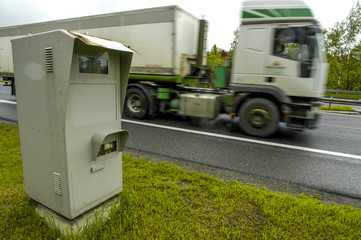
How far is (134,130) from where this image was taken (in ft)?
20.4

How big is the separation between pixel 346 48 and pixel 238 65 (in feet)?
72.3

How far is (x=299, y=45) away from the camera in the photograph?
531 centimetres

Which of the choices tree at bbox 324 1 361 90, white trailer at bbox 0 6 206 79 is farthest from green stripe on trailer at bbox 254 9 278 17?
tree at bbox 324 1 361 90

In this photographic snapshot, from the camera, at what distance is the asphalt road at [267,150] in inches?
144

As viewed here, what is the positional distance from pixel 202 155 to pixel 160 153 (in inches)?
35.2

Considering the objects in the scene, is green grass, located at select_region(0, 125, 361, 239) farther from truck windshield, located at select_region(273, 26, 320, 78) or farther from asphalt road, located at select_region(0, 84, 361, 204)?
truck windshield, located at select_region(273, 26, 320, 78)

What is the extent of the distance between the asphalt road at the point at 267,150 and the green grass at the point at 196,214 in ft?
2.75

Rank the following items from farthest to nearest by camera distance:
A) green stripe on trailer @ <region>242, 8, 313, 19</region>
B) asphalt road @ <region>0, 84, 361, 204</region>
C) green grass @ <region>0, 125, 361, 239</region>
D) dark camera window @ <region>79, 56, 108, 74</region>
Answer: green stripe on trailer @ <region>242, 8, 313, 19</region>, asphalt road @ <region>0, 84, 361, 204</region>, green grass @ <region>0, 125, 361, 239</region>, dark camera window @ <region>79, 56, 108, 74</region>

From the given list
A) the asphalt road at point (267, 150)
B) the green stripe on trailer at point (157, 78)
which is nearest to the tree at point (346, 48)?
the asphalt road at point (267, 150)

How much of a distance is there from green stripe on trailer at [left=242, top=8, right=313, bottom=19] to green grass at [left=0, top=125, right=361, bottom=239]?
448 centimetres

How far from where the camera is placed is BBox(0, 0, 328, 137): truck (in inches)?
211

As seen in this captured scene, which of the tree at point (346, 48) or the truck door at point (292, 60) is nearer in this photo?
the truck door at point (292, 60)

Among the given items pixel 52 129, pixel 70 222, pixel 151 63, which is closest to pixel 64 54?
pixel 52 129

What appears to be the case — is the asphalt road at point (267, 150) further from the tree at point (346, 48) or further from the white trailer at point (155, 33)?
the tree at point (346, 48)
